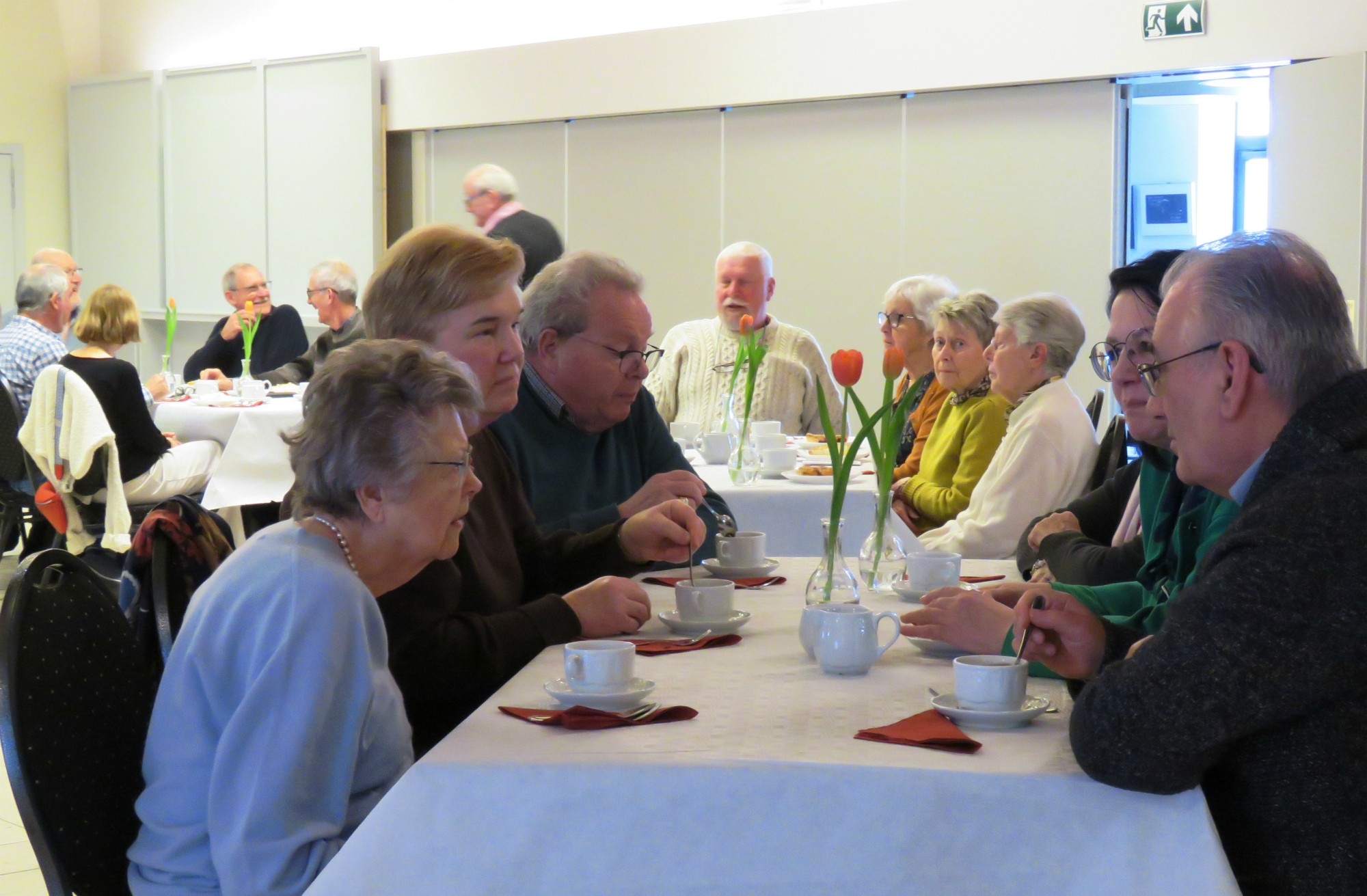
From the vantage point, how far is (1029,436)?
3363mm

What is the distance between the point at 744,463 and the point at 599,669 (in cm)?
229

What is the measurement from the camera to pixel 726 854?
1299mm

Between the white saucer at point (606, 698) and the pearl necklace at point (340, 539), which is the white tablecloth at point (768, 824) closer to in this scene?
the white saucer at point (606, 698)

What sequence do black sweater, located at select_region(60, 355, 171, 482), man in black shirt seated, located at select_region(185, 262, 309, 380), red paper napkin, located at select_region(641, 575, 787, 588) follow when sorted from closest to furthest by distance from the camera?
red paper napkin, located at select_region(641, 575, 787, 588) → black sweater, located at select_region(60, 355, 171, 482) → man in black shirt seated, located at select_region(185, 262, 309, 380)

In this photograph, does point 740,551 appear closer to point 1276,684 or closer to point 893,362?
point 893,362

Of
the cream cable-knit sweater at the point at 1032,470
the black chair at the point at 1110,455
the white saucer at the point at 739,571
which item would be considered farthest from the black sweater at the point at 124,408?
the black chair at the point at 1110,455

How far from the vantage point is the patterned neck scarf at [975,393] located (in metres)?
3.81

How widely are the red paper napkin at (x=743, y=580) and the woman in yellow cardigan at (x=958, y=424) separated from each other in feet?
4.89

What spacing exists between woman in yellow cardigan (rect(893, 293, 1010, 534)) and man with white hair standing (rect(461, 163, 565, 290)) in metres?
2.49

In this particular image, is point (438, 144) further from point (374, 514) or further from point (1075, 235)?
point (374, 514)

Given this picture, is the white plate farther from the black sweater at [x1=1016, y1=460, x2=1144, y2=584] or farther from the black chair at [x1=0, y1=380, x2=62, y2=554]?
the black chair at [x1=0, y1=380, x2=62, y2=554]

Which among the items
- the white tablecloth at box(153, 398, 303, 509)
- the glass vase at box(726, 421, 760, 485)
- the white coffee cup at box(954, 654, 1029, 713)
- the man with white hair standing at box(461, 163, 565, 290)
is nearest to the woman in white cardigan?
the glass vase at box(726, 421, 760, 485)

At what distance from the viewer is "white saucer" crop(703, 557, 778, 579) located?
237 cm

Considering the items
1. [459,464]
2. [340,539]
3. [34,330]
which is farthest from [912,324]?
[34,330]
